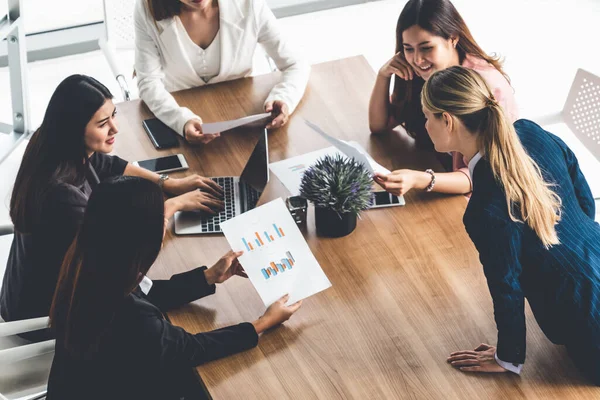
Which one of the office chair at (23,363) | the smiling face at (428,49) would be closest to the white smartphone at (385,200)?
the smiling face at (428,49)

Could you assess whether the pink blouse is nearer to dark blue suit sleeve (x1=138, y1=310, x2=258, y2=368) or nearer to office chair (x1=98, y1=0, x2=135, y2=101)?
dark blue suit sleeve (x1=138, y1=310, x2=258, y2=368)

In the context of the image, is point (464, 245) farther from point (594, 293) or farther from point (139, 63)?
point (139, 63)

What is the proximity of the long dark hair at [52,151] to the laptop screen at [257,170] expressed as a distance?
0.50m

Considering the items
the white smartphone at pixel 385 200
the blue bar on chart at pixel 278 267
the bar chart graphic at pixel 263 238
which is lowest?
the blue bar on chart at pixel 278 267

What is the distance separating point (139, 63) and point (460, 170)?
124cm

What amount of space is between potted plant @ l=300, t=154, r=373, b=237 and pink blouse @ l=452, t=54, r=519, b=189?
0.40 metres

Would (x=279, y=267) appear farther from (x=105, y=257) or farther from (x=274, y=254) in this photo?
(x=105, y=257)

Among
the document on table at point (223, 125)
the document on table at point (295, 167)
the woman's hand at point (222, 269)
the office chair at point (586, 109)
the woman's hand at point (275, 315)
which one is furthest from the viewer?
the office chair at point (586, 109)

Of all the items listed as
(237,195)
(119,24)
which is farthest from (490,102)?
(119,24)

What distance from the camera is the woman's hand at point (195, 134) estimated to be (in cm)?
257

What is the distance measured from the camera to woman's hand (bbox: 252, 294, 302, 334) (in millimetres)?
1937

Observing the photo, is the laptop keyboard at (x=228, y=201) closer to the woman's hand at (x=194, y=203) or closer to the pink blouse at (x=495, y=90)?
the woman's hand at (x=194, y=203)

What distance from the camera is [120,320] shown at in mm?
1768

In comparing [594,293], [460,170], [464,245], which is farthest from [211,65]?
[594,293]
